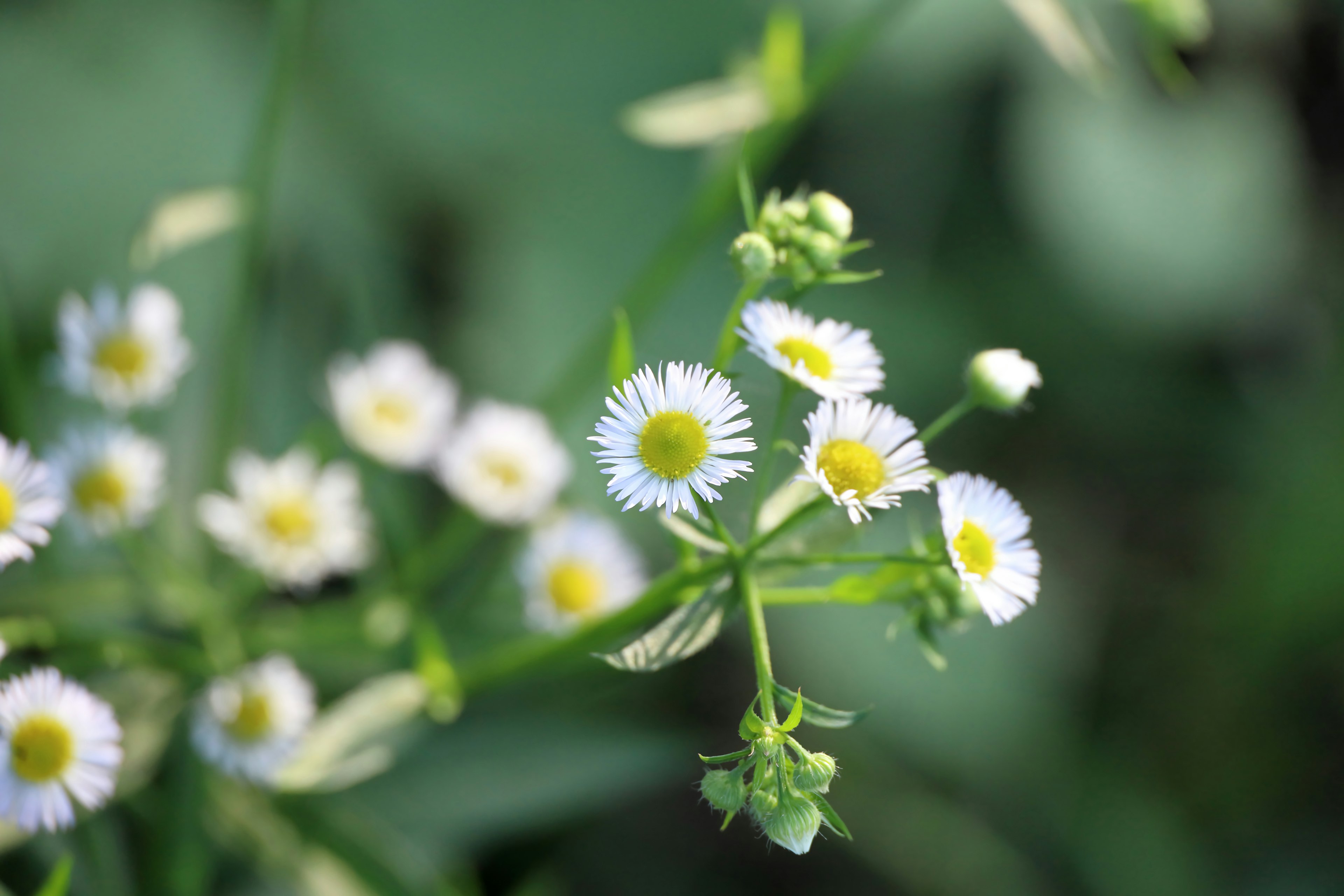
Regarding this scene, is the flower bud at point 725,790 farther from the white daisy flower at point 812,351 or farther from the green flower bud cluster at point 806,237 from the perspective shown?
the green flower bud cluster at point 806,237

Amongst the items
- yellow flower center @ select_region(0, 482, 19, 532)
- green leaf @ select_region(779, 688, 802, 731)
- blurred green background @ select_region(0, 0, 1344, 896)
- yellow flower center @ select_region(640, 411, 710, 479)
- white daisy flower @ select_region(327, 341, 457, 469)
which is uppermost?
blurred green background @ select_region(0, 0, 1344, 896)

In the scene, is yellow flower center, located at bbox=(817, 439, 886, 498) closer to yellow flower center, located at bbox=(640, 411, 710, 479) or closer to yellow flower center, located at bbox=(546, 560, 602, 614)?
yellow flower center, located at bbox=(640, 411, 710, 479)

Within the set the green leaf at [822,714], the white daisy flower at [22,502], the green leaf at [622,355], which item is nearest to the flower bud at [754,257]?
the green leaf at [622,355]

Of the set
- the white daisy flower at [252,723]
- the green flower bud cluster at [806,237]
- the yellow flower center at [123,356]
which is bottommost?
the white daisy flower at [252,723]

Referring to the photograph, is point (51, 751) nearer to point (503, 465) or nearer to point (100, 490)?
point (100, 490)

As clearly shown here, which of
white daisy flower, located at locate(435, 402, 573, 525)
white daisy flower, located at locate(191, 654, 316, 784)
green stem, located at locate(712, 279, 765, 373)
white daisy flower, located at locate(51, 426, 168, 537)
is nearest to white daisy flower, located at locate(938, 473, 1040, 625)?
green stem, located at locate(712, 279, 765, 373)

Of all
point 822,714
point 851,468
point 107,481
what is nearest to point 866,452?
point 851,468
